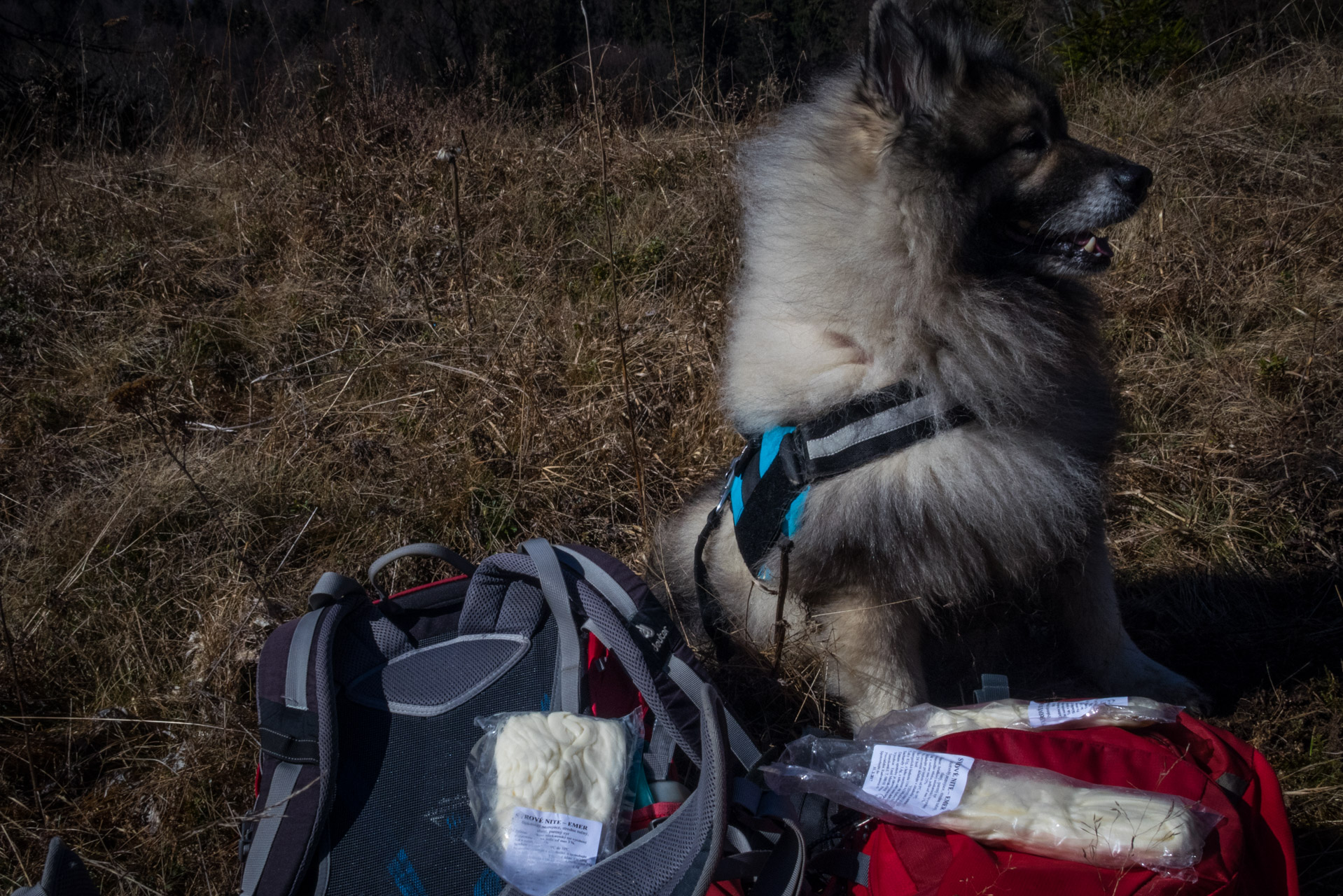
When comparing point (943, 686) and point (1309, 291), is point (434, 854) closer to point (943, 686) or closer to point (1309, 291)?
point (943, 686)

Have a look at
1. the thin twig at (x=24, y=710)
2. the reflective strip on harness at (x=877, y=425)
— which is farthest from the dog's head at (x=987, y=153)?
the thin twig at (x=24, y=710)

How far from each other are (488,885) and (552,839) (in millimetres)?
186

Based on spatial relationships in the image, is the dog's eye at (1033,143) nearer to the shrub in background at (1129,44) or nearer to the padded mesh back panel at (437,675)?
the padded mesh back panel at (437,675)

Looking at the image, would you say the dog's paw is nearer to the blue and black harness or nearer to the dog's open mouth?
the blue and black harness

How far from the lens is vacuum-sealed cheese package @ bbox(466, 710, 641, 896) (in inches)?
59.3

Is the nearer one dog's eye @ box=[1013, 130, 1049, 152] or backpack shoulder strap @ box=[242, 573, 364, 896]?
backpack shoulder strap @ box=[242, 573, 364, 896]

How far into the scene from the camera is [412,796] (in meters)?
1.68

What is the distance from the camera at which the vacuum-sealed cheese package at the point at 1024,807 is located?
3.88 feet

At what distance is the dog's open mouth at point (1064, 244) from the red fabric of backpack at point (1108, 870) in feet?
3.49

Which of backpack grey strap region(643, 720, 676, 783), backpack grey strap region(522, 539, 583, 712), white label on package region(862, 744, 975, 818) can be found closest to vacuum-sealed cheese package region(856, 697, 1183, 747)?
white label on package region(862, 744, 975, 818)

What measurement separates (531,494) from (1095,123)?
13.5ft

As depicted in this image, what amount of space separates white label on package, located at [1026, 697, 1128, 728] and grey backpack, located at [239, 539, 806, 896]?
52 cm

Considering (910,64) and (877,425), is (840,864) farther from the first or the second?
(910,64)

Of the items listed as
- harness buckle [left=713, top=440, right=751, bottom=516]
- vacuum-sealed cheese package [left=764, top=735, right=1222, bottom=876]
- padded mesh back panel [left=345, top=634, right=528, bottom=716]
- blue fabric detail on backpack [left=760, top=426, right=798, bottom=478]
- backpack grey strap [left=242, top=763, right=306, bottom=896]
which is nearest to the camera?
vacuum-sealed cheese package [left=764, top=735, right=1222, bottom=876]
